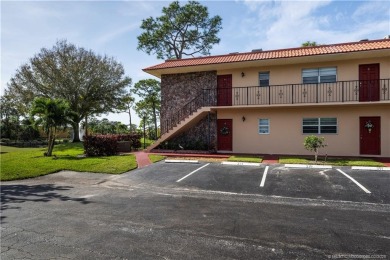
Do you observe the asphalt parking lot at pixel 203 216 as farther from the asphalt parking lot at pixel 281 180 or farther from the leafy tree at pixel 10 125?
the leafy tree at pixel 10 125

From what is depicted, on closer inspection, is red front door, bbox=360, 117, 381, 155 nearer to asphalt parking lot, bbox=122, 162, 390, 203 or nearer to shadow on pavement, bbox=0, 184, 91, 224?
asphalt parking lot, bbox=122, 162, 390, 203

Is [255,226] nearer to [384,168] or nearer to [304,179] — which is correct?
[304,179]

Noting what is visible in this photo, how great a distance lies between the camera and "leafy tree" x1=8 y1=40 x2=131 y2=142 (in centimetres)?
2927

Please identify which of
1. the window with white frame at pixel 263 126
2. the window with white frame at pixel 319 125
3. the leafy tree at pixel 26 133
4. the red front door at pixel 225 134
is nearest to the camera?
the window with white frame at pixel 319 125

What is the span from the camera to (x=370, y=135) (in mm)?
15312

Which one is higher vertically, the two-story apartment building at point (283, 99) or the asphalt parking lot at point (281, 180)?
the two-story apartment building at point (283, 99)

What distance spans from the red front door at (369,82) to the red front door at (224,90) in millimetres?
7592

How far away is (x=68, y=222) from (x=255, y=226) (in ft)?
13.6

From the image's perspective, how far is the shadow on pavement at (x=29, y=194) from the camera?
801 centimetres

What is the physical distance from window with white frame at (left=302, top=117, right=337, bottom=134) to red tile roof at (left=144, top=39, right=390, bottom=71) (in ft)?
12.8

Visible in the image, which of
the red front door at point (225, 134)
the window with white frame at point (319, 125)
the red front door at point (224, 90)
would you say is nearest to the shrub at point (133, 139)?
the red front door at point (225, 134)

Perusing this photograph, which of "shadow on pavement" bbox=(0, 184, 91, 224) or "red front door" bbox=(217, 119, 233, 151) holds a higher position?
"red front door" bbox=(217, 119, 233, 151)

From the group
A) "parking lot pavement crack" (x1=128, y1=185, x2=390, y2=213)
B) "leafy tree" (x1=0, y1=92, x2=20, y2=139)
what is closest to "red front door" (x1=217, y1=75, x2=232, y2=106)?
"parking lot pavement crack" (x1=128, y1=185, x2=390, y2=213)

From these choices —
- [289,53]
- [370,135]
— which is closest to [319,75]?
[289,53]
